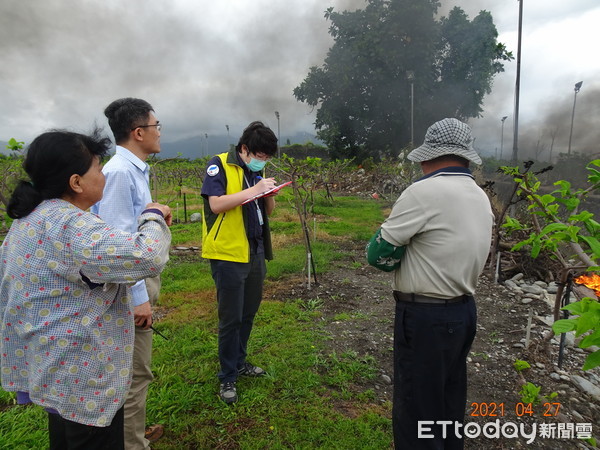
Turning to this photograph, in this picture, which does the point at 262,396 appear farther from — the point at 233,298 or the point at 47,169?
the point at 47,169

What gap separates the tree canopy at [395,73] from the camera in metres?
24.5

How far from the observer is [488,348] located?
3.65 m

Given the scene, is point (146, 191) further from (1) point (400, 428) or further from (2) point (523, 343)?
(2) point (523, 343)

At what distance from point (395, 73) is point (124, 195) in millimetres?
27236

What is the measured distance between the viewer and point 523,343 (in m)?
3.72

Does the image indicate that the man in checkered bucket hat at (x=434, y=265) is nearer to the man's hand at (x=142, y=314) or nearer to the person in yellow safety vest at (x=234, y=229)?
the person in yellow safety vest at (x=234, y=229)

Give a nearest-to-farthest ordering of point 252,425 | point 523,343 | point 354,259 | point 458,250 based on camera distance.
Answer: point 458,250 < point 252,425 < point 523,343 < point 354,259

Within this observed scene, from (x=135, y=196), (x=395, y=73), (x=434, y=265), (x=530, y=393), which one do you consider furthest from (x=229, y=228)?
(x=395, y=73)

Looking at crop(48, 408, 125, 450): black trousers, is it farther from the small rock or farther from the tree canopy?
the tree canopy

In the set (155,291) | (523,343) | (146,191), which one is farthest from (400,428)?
(523,343)

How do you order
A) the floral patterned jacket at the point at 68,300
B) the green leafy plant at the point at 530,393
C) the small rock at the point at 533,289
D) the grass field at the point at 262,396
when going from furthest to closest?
the small rock at the point at 533,289 → the green leafy plant at the point at 530,393 → the grass field at the point at 262,396 → the floral patterned jacket at the point at 68,300

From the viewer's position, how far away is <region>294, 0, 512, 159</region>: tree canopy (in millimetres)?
24516

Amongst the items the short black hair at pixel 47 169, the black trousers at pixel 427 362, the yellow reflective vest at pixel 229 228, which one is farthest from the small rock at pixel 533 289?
the short black hair at pixel 47 169

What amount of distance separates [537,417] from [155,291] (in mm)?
2837
